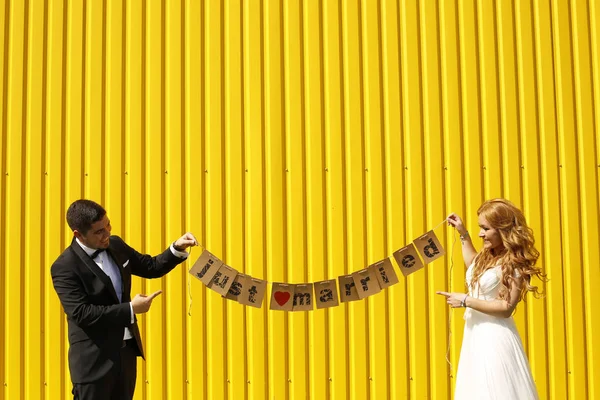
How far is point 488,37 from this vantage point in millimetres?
5879

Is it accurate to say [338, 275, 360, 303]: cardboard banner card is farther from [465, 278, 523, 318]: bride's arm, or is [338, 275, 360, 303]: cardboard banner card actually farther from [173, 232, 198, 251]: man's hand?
[173, 232, 198, 251]: man's hand

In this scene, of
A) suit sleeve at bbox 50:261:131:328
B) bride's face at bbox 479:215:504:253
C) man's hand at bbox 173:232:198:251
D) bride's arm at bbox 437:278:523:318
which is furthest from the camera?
man's hand at bbox 173:232:198:251

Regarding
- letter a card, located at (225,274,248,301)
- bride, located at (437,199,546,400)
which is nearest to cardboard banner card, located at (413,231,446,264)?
bride, located at (437,199,546,400)

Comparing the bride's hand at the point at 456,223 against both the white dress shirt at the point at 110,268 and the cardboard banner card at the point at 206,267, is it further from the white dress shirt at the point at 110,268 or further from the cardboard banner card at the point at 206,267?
the white dress shirt at the point at 110,268

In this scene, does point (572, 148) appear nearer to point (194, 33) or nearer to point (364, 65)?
point (364, 65)

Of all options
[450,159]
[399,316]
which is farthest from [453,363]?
[450,159]

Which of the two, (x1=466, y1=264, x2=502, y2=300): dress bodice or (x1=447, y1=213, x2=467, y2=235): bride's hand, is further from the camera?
(x1=447, y1=213, x2=467, y2=235): bride's hand

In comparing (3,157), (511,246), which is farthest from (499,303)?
(3,157)

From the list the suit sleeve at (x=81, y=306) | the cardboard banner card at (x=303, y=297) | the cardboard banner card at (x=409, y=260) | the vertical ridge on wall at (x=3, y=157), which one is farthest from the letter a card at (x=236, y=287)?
the vertical ridge on wall at (x=3, y=157)

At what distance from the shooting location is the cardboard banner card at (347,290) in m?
5.14

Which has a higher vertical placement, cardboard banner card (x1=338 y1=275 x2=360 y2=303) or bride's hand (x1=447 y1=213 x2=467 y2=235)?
bride's hand (x1=447 y1=213 x2=467 y2=235)

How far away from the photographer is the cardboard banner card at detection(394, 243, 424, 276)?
5062 mm

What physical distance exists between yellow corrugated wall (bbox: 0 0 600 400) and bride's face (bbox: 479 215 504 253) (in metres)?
1.01

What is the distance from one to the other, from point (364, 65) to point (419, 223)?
118 cm
